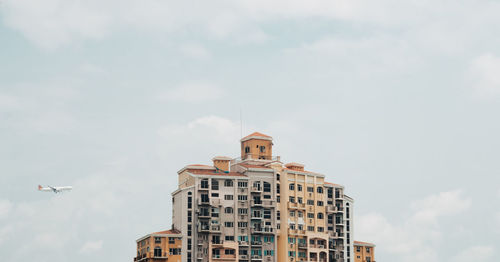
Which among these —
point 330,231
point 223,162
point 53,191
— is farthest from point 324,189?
point 53,191

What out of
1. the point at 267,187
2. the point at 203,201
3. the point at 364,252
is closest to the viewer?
the point at 203,201

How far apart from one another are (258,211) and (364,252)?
3152 centimetres

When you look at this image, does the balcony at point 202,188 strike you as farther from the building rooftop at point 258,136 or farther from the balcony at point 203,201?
the building rooftop at point 258,136

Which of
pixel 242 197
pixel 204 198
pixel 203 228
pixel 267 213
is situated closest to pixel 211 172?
pixel 204 198

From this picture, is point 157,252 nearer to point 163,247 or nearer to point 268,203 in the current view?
point 163,247

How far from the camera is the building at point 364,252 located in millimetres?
181500

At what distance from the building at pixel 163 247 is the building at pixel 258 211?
140 centimetres

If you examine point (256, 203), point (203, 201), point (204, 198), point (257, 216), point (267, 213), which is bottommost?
point (257, 216)

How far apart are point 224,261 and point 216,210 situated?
34.0 ft

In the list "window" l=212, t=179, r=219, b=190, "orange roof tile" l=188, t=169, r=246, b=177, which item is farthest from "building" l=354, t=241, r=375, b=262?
"window" l=212, t=179, r=219, b=190

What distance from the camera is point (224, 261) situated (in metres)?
161

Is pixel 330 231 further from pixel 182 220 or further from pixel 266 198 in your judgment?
pixel 182 220

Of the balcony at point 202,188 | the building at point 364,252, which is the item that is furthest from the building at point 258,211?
the building at point 364,252

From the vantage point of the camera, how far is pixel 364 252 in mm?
182750
